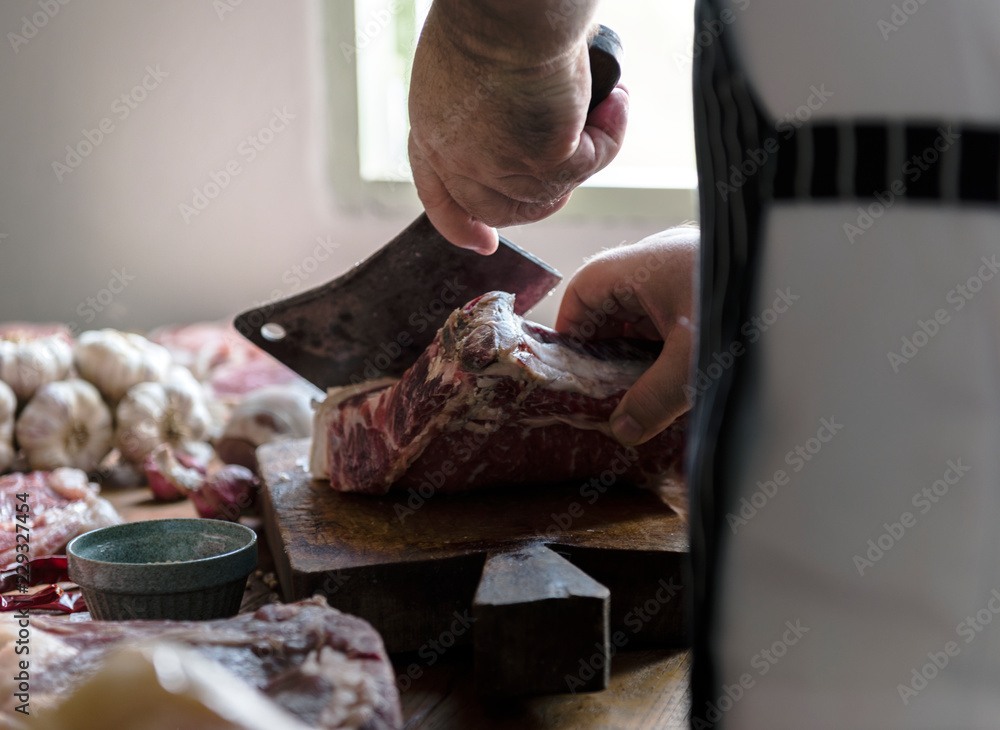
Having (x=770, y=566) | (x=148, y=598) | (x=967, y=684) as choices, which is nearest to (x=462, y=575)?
(x=148, y=598)

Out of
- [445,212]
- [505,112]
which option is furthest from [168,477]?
[505,112]

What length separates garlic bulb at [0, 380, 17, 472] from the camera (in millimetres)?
2227

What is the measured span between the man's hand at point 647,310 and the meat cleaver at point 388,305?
144mm

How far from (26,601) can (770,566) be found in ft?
3.93

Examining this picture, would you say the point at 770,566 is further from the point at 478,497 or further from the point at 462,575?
the point at 478,497

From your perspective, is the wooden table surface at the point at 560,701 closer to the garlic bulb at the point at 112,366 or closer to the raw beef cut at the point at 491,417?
the raw beef cut at the point at 491,417

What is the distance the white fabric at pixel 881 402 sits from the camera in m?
0.77

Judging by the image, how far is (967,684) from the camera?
0.78 meters

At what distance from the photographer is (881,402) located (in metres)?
0.78

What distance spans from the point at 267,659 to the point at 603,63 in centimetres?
88

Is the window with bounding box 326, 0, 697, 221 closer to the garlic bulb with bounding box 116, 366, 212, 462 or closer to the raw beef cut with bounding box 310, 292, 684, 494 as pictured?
the garlic bulb with bounding box 116, 366, 212, 462

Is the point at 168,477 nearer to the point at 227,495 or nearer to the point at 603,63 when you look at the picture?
the point at 227,495

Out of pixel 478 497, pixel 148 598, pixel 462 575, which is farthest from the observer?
pixel 478 497

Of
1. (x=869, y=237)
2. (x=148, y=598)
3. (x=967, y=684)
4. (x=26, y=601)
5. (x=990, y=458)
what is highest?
(x=869, y=237)
